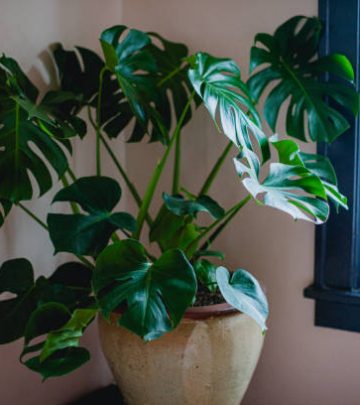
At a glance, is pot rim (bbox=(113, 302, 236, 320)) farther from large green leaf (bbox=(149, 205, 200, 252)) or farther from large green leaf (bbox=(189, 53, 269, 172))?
large green leaf (bbox=(189, 53, 269, 172))

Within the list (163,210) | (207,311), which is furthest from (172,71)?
(207,311)

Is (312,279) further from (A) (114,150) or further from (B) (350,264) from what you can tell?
(A) (114,150)

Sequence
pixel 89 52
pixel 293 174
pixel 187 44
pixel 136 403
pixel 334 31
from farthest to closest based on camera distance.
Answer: pixel 187 44 → pixel 89 52 → pixel 334 31 → pixel 136 403 → pixel 293 174

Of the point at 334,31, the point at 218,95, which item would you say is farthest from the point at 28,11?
the point at 334,31

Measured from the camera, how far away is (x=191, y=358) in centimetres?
140

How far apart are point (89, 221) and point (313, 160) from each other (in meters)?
0.64

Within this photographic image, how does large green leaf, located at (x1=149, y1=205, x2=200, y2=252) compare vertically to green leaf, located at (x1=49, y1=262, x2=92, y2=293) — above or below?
above

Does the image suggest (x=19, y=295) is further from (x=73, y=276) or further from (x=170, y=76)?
(x=170, y=76)

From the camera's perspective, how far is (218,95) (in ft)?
4.32

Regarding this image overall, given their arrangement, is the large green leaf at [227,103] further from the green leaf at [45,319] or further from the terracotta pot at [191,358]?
the green leaf at [45,319]

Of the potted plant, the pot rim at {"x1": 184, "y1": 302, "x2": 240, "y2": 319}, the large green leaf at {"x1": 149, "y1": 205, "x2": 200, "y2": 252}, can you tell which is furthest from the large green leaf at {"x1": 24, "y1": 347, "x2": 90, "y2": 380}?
the large green leaf at {"x1": 149, "y1": 205, "x2": 200, "y2": 252}

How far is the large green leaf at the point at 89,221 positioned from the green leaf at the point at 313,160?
379mm

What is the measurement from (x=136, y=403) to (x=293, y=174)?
696 millimetres

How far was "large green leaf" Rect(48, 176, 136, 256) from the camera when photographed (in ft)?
4.39
